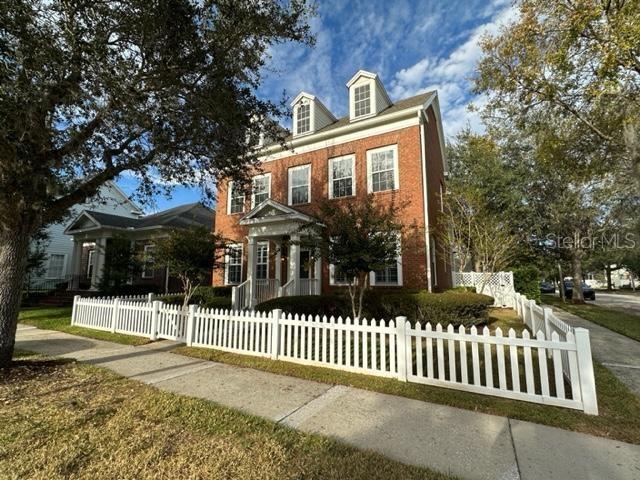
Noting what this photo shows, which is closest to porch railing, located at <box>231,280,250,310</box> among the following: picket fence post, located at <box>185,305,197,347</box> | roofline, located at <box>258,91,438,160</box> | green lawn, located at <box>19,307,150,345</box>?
green lawn, located at <box>19,307,150,345</box>

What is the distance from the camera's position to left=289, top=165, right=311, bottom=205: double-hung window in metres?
14.3

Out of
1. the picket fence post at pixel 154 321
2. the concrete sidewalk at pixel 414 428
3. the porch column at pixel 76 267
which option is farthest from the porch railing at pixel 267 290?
the porch column at pixel 76 267

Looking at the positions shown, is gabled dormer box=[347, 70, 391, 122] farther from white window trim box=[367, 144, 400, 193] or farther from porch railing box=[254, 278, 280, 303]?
porch railing box=[254, 278, 280, 303]

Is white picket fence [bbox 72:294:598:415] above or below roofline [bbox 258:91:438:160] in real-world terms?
below

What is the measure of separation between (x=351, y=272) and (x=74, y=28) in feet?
22.0

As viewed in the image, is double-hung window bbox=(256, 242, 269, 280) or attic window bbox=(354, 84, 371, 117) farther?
double-hung window bbox=(256, 242, 269, 280)

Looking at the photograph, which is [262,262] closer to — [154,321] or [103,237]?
[154,321]

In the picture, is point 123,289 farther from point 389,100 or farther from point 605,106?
point 605,106

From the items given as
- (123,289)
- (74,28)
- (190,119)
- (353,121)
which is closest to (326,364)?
(190,119)

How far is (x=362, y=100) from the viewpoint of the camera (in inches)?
531

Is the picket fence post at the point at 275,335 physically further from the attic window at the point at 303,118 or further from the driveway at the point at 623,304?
the driveway at the point at 623,304

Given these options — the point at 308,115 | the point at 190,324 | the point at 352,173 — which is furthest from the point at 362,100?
the point at 190,324

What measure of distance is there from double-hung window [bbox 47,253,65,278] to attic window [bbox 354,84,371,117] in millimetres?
24034

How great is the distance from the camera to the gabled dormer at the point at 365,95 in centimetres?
1316
